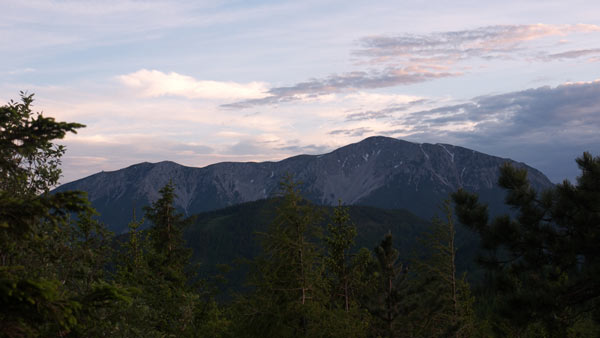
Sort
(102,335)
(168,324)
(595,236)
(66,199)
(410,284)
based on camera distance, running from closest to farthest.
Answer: (66,199) → (595,236) → (102,335) → (410,284) → (168,324)

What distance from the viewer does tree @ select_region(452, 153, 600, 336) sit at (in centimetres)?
1470

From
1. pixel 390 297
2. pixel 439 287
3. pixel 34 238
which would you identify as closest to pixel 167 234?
pixel 390 297

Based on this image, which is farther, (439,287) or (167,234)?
(167,234)

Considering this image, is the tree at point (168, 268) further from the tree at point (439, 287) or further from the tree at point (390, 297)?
the tree at point (439, 287)

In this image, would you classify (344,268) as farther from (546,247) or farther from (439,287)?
(546,247)

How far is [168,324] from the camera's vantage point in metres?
30.2

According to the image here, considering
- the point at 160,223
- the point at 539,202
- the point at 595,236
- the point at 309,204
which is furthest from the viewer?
the point at 160,223

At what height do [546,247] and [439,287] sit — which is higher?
[546,247]

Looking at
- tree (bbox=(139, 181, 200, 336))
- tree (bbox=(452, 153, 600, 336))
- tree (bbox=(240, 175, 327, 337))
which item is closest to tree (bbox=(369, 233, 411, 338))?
tree (bbox=(240, 175, 327, 337))

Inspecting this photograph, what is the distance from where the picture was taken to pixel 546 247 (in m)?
15.5

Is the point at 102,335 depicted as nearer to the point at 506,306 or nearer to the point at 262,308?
the point at 262,308

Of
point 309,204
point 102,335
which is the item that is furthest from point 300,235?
point 102,335

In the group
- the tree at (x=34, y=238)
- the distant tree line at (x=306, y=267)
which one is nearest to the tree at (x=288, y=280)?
the distant tree line at (x=306, y=267)

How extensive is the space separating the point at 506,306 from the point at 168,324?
2182 centimetres
